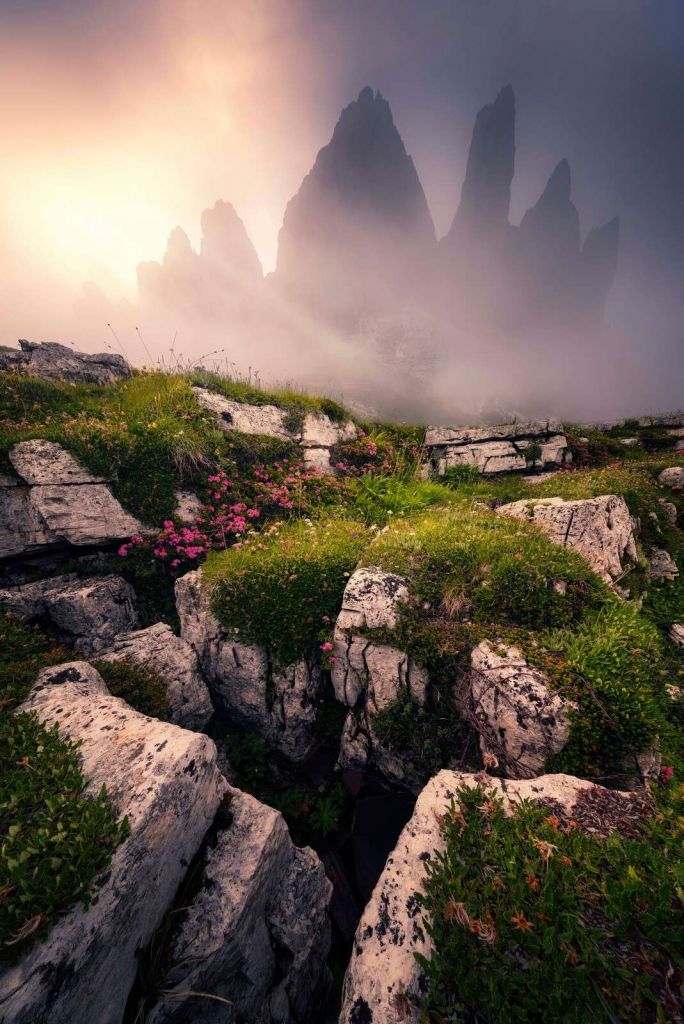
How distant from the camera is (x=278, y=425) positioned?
1338 centimetres

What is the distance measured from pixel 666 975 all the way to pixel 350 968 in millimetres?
2933

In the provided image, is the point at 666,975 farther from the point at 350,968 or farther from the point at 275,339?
the point at 275,339

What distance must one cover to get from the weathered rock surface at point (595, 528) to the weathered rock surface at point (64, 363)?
1700 centimetres

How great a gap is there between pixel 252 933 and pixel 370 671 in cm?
354

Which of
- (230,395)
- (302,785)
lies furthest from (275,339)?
(302,785)

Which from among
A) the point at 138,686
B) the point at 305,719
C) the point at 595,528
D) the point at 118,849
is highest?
the point at 595,528

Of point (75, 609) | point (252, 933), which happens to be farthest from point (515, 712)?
point (75, 609)

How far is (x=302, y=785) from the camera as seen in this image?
6.91 metres

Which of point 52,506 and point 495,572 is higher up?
point 52,506

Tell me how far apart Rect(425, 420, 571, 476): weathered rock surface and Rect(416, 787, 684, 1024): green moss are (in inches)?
493

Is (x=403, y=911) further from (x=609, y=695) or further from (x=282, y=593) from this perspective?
(x=282, y=593)

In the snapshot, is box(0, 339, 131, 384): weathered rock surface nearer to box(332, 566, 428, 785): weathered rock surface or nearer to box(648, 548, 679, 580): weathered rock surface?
box(332, 566, 428, 785): weathered rock surface

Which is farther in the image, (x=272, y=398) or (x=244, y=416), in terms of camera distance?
(x=272, y=398)

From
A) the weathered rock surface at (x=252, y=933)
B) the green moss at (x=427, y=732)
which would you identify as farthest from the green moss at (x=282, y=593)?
the weathered rock surface at (x=252, y=933)
